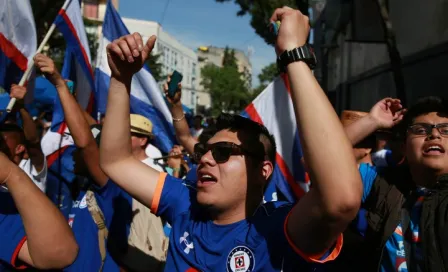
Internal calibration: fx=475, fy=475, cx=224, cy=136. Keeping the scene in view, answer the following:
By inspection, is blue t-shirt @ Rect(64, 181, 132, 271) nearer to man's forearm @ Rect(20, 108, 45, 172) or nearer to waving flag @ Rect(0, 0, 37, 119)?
man's forearm @ Rect(20, 108, 45, 172)

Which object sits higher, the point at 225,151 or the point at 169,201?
the point at 225,151

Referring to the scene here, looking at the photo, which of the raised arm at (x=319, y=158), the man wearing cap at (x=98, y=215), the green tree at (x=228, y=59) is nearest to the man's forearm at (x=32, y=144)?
the man wearing cap at (x=98, y=215)

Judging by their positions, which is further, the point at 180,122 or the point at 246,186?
the point at 180,122

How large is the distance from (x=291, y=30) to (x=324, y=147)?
42cm

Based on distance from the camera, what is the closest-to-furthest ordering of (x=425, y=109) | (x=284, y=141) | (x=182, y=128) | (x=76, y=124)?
(x=425, y=109) < (x=76, y=124) < (x=182, y=128) < (x=284, y=141)

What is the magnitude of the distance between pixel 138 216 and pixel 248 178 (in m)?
1.32

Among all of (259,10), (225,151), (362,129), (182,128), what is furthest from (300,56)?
(259,10)

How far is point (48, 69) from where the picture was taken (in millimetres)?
3117

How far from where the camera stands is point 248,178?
2084mm

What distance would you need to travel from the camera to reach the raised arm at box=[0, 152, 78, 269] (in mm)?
1835

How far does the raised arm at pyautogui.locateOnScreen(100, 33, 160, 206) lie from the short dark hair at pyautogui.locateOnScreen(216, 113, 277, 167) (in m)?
0.45

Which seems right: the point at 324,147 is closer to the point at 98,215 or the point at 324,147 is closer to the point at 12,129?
the point at 98,215

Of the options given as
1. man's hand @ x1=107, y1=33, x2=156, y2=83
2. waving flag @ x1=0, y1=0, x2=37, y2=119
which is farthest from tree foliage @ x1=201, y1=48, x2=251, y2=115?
man's hand @ x1=107, y1=33, x2=156, y2=83

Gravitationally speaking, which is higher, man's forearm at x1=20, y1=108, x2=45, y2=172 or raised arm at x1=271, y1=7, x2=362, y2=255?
raised arm at x1=271, y1=7, x2=362, y2=255
